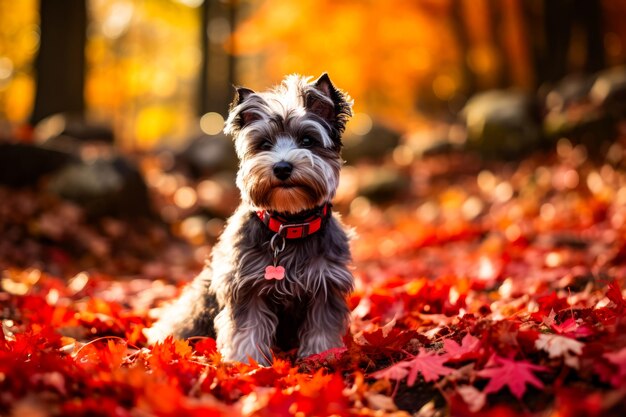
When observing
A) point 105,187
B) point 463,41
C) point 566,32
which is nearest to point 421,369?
point 105,187

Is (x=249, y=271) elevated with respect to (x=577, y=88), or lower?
lower

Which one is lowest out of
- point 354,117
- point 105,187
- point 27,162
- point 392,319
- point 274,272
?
point 392,319

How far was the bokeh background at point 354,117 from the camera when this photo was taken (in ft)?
33.2

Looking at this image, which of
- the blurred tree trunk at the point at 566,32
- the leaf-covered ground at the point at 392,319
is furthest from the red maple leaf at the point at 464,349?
the blurred tree trunk at the point at 566,32

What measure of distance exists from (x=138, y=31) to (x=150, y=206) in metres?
31.2

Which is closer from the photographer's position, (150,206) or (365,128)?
(150,206)

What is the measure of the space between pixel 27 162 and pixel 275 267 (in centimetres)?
765

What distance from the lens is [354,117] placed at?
747 inches

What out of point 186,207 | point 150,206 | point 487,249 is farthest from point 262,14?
point 487,249

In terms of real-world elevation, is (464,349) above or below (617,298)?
below

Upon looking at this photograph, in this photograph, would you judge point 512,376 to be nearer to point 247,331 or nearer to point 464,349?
point 464,349

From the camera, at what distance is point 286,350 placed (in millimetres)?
4676

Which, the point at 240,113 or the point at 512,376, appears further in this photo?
the point at 240,113

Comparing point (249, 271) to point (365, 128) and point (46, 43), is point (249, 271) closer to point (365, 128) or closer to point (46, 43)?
point (46, 43)
